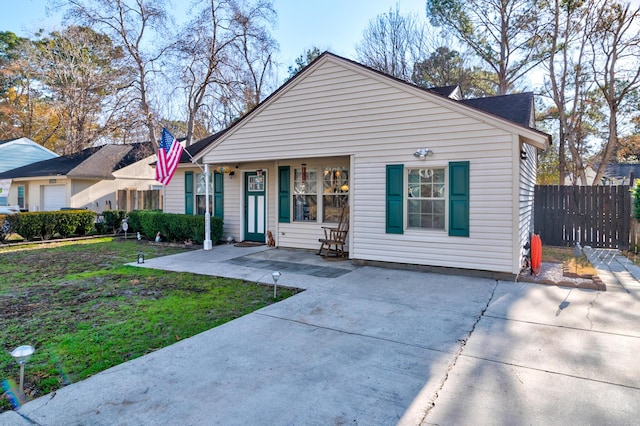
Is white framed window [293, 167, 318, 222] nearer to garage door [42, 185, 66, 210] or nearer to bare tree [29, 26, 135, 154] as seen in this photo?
bare tree [29, 26, 135, 154]

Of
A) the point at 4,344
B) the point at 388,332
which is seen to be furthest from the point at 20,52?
the point at 388,332

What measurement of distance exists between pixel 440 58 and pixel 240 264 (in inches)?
641

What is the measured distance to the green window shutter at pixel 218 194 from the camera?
11.4m

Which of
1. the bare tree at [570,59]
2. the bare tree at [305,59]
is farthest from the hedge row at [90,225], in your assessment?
the bare tree at [305,59]

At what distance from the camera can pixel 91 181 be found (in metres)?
18.2

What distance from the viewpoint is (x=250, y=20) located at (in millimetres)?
18016

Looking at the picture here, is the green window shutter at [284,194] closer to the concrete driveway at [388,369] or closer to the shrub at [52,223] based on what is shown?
the concrete driveway at [388,369]

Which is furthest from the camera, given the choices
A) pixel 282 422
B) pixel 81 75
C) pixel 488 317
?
pixel 81 75

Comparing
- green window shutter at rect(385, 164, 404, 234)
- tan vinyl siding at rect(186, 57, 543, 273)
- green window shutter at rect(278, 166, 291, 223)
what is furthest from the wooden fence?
green window shutter at rect(278, 166, 291, 223)

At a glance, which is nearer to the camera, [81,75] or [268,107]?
[268,107]

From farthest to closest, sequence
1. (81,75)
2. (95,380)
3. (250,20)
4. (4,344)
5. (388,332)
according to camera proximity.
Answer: (81,75), (250,20), (388,332), (4,344), (95,380)

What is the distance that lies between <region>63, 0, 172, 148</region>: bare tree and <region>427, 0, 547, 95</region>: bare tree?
13.1 m

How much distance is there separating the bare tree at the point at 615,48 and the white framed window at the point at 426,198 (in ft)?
38.0

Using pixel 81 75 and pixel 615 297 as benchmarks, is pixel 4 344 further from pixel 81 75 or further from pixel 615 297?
pixel 81 75
